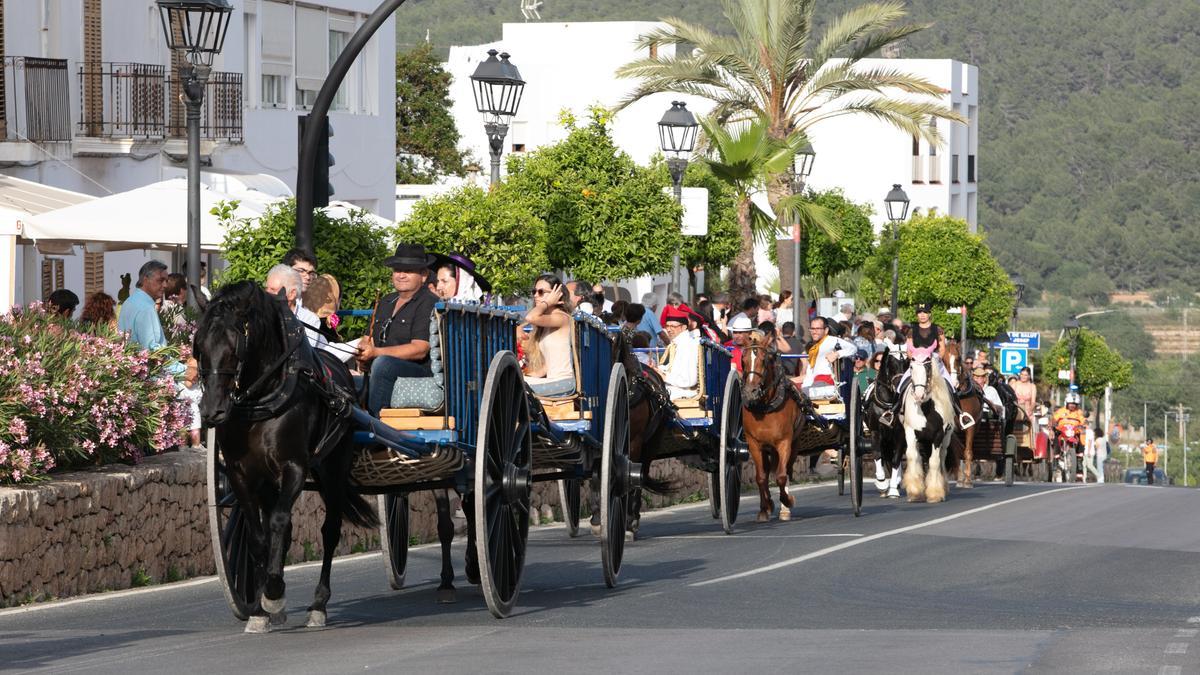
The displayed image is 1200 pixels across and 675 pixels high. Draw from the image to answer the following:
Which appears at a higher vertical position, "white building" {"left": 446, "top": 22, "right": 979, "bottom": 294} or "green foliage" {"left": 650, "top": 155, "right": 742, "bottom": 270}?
"white building" {"left": 446, "top": 22, "right": 979, "bottom": 294}

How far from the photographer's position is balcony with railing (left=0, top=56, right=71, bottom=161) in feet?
90.9

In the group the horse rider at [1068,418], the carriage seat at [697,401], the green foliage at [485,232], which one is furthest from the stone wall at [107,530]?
the horse rider at [1068,418]

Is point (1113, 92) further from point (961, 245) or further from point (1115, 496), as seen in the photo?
point (1115, 496)

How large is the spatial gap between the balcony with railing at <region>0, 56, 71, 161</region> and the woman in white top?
1579cm

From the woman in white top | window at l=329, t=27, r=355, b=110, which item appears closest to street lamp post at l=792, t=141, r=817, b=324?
window at l=329, t=27, r=355, b=110

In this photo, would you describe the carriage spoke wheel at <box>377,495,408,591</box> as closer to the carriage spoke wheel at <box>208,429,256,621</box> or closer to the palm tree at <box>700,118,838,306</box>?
the carriage spoke wheel at <box>208,429,256,621</box>

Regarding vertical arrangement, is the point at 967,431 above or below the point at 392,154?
below

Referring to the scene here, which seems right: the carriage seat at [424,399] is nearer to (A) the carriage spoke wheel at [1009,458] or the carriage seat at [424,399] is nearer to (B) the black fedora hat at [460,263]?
(B) the black fedora hat at [460,263]

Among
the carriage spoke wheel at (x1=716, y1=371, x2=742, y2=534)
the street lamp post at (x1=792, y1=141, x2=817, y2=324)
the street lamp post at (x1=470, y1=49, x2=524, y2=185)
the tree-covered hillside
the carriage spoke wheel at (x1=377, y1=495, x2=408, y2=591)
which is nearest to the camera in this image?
the carriage spoke wheel at (x1=377, y1=495, x2=408, y2=591)

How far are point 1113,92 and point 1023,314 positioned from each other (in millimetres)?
31935

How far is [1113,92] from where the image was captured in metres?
159

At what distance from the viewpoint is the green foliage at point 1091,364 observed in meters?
89.8

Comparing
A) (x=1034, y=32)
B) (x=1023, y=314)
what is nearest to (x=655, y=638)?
(x=1023, y=314)

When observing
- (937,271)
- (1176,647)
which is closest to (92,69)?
(1176,647)
